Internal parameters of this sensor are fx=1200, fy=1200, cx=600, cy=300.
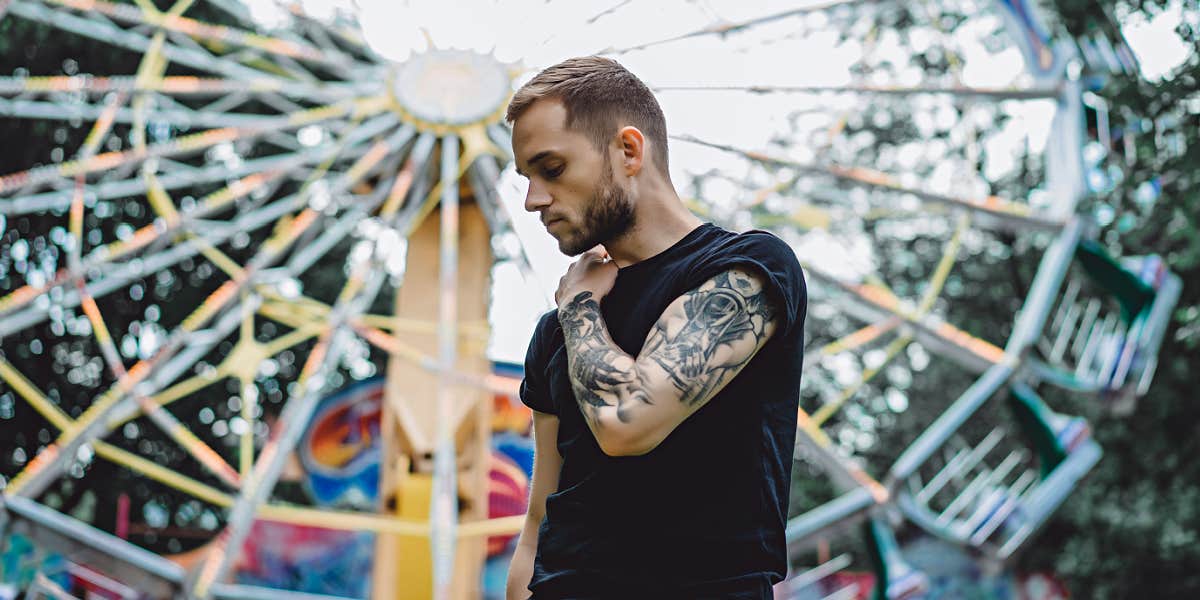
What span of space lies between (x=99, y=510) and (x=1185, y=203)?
12859 mm

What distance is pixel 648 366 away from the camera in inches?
59.9

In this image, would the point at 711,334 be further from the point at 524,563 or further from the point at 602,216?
the point at 524,563

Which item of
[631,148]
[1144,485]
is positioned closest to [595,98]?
[631,148]

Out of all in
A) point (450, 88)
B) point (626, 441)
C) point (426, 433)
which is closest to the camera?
point (626, 441)

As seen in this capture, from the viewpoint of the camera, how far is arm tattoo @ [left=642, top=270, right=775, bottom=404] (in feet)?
4.98

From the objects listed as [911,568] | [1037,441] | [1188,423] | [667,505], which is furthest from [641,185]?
[1188,423]

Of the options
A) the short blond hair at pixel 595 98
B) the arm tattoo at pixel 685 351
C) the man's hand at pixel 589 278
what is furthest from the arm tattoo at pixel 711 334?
the short blond hair at pixel 595 98

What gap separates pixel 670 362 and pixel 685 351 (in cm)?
2

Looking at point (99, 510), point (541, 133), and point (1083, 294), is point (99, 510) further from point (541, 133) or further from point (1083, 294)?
point (541, 133)

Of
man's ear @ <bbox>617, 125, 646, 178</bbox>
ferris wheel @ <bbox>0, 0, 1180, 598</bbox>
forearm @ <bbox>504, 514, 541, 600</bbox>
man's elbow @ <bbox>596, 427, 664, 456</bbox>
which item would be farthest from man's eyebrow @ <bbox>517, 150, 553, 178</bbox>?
ferris wheel @ <bbox>0, 0, 1180, 598</bbox>

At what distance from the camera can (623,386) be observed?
5.01 feet

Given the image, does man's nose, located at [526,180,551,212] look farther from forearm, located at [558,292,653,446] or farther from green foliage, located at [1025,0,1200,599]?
green foliage, located at [1025,0,1200,599]

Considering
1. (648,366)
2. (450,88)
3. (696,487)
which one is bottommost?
(696,487)

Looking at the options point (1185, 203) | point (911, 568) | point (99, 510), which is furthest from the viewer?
point (99, 510)
